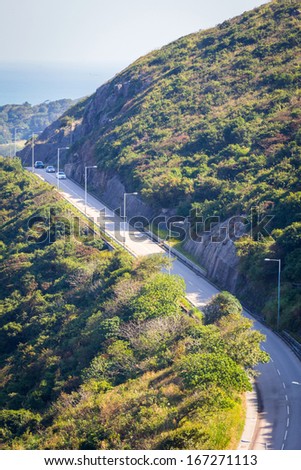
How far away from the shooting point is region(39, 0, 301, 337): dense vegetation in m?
58.1

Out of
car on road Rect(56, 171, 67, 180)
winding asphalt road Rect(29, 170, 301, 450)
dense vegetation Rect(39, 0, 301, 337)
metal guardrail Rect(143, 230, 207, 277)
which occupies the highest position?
dense vegetation Rect(39, 0, 301, 337)

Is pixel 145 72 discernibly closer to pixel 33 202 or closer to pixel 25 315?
pixel 33 202

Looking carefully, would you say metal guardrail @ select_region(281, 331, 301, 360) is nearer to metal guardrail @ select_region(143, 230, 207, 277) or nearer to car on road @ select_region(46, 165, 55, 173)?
metal guardrail @ select_region(143, 230, 207, 277)

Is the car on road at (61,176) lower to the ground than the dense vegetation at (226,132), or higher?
lower

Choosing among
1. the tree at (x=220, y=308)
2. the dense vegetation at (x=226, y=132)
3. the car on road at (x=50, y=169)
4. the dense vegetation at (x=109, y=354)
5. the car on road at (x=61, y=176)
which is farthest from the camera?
the car on road at (x=50, y=169)

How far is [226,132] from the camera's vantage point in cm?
8519

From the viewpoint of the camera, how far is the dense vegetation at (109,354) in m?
36.9

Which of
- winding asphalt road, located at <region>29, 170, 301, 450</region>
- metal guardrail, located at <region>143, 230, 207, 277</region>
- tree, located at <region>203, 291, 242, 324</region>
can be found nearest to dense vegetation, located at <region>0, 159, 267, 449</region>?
tree, located at <region>203, 291, 242, 324</region>

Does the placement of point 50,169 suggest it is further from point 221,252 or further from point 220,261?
point 220,261

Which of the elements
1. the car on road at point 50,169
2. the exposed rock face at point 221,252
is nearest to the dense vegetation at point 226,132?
the exposed rock face at point 221,252

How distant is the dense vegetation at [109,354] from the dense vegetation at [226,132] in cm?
648

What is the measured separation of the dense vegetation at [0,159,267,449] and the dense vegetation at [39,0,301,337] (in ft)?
21.3

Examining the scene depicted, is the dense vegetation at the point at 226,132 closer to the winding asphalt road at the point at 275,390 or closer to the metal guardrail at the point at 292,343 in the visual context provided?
the metal guardrail at the point at 292,343

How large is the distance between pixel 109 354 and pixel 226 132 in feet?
140
